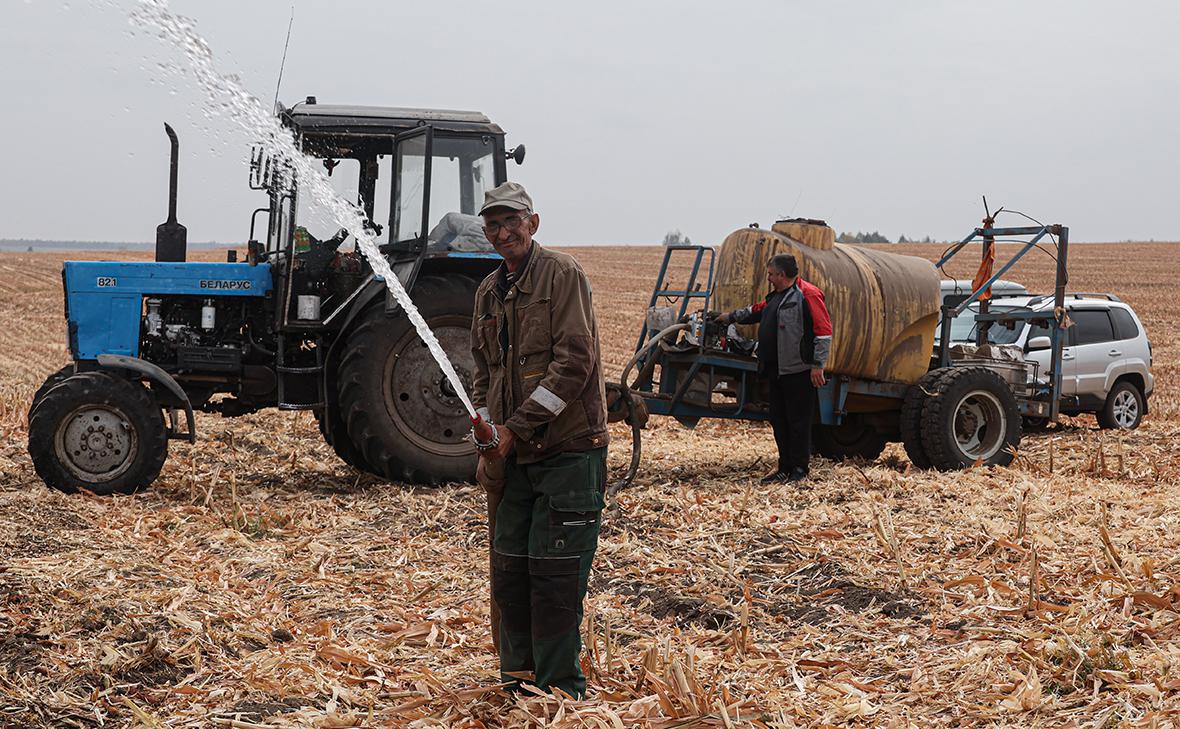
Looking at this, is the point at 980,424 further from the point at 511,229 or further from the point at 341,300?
the point at 511,229

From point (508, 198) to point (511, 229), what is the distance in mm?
112

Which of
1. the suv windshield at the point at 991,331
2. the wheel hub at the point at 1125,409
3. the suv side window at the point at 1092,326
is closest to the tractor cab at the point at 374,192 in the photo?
the suv windshield at the point at 991,331

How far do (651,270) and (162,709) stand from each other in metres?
37.7

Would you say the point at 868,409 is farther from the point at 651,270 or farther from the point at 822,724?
the point at 651,270

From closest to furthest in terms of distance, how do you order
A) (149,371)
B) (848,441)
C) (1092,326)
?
(149,371) < (848,441) < (1092,326)

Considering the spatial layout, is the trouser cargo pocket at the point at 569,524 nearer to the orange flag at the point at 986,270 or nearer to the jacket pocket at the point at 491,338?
the jacket pocket at the point at 491,338

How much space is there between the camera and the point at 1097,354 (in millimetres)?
13070

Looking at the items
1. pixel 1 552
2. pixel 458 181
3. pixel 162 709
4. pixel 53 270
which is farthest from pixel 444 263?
pixel 53 270

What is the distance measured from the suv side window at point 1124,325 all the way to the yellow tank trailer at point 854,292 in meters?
4.82

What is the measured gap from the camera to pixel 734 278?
31.6ft

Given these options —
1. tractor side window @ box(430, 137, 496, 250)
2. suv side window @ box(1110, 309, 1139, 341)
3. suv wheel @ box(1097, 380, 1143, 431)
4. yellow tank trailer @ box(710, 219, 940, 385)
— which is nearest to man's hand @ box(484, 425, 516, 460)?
tractor side window @ box(430, 137, 496, 250)

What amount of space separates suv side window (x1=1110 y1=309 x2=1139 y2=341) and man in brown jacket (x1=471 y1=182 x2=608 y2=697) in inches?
439

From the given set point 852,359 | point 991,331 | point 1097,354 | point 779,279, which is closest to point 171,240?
point 779,279

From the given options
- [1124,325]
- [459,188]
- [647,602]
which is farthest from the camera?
[1124,325]
